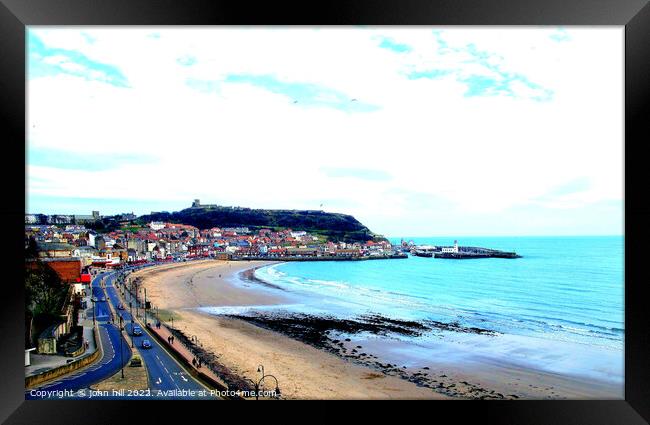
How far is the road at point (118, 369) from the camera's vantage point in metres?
3.91

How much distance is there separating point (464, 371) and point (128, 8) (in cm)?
569

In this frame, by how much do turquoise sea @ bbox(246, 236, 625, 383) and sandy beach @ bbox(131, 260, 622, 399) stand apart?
1.76 feet

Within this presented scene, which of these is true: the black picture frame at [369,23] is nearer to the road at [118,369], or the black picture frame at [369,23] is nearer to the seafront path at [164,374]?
the road at [118,369]

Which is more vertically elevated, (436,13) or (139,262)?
(436,13)

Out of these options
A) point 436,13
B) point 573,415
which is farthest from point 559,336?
point 436,13

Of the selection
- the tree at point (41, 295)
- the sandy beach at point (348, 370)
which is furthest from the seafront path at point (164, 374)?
the tree at point (41, 295)

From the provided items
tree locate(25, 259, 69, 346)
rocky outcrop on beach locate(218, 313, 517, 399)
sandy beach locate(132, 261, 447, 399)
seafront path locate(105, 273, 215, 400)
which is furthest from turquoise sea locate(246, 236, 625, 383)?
tree locate(25, 259, 69, 346)

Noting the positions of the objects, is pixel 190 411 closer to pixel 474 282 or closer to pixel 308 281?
pixel 308 281

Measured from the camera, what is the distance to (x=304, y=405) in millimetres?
3320

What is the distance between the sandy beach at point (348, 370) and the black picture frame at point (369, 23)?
179 cm

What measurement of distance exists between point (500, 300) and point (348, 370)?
6.98 metres

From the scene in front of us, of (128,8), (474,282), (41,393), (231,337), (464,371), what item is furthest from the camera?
(474,282)

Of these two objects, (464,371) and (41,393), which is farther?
(464,371)

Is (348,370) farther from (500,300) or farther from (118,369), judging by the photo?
(500,300)
